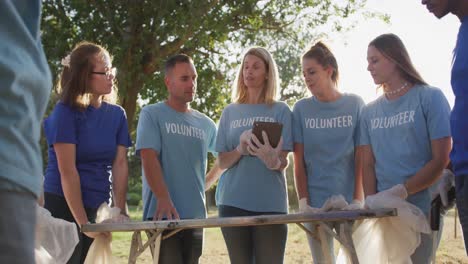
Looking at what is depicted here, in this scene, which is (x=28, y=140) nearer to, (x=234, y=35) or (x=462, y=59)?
(x=462, y=59)

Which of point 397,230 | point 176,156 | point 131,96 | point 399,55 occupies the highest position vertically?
point 131,96

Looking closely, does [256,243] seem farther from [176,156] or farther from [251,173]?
[176,156]

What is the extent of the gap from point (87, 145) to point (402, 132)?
5.21 ft

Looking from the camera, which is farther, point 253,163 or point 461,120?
point 253,163

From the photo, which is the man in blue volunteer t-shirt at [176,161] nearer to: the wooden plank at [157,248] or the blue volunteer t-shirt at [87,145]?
the wooden plank at [157,248]

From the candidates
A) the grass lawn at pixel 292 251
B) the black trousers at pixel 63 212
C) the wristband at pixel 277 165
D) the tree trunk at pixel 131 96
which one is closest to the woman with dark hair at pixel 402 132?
the wristband at pixel 277 165

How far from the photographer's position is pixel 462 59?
2.16 metres

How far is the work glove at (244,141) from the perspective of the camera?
11.6 feet

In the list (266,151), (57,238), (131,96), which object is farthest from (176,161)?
(131,96)

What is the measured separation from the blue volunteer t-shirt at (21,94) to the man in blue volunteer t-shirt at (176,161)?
2459 millimetres

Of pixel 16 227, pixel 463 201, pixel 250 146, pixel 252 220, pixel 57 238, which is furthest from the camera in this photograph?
pixel 250 146

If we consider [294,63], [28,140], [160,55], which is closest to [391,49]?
[28,140]

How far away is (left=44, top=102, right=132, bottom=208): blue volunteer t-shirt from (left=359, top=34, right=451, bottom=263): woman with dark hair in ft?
4.47

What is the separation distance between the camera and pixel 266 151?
141 inches
